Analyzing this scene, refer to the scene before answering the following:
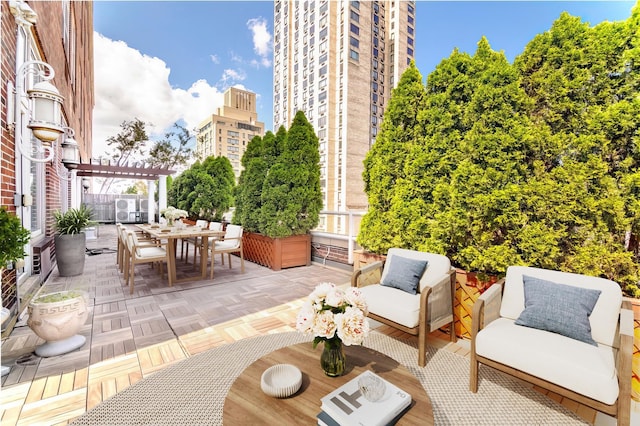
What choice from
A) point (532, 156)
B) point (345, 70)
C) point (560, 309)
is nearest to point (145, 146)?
point (532, 156)

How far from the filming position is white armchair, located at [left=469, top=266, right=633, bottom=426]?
A: 59.4 inches

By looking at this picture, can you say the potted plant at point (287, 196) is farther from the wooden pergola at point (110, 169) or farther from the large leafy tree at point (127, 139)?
the large leafy tree at point (127, 139)

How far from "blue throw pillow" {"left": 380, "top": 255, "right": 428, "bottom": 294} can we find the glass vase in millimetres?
1440

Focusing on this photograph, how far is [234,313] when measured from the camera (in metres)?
3.38

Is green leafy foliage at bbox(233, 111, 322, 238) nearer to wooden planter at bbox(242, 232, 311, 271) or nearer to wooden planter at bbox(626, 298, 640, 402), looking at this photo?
wooden planter at bbox(242, 232, 311, 271)

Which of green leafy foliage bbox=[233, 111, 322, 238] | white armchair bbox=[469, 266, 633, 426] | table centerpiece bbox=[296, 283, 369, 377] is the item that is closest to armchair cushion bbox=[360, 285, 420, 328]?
white armchair bbox=[469, 266, 633, 426]

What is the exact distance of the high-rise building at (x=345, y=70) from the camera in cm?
3628

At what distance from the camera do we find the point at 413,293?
8.86ft

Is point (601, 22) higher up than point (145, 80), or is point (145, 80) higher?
point (145, 80)

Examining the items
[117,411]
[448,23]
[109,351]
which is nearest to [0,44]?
[109,351]

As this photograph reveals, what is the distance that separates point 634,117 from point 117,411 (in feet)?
13.5

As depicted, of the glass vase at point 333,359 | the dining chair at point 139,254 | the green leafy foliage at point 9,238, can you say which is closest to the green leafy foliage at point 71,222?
the dining chair at point 139,254

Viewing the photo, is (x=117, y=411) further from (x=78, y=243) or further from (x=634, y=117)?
(x=78, y=243)

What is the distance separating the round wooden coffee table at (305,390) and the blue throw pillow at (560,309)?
1.15 meters
